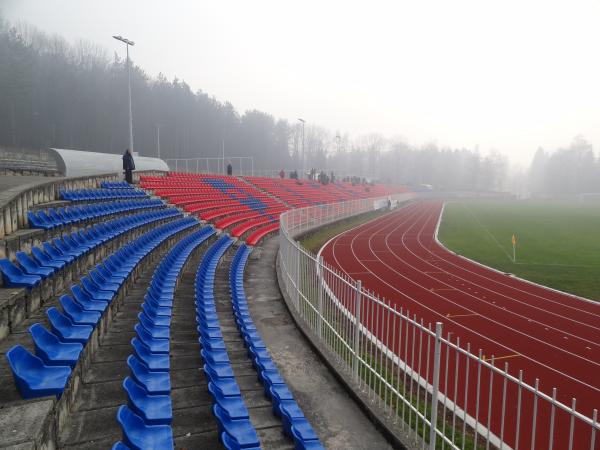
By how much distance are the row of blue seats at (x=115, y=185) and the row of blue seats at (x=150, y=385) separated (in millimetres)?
9545

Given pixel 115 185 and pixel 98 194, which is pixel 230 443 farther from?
pixel 115 185

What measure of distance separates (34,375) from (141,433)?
113 centimetres

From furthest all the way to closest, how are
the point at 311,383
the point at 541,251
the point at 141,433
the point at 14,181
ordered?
the point at 541,251
the point at 14,181
the point at 311,383
the point at 141,433

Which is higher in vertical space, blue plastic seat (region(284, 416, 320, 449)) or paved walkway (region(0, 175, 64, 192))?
paved walkway (region(0, 175, 64, 192))

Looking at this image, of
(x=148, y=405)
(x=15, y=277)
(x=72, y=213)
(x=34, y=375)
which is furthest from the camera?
(x=72, y=213)

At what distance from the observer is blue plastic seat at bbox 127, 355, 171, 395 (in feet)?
14.3

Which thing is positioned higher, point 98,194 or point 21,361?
point 98,194

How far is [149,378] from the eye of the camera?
15.1 feet

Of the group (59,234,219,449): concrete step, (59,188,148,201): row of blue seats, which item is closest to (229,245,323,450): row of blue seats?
(59,234,219,449): concrete step

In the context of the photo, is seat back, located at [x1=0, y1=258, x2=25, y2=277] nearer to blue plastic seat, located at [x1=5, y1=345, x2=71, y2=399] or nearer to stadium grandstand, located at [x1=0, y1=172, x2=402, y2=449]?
stadium grandstand, located at [x1=0, y1=172, x2=402, y2=449]

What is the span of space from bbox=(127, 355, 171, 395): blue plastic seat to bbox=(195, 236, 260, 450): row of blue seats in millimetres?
486

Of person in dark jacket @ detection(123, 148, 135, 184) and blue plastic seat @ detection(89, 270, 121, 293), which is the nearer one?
blue plastic seat @ detection(89, 270, 121, 293)

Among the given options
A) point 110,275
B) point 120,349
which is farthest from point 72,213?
point 120,349

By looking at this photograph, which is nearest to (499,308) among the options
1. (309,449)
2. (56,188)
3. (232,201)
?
(309,449)
